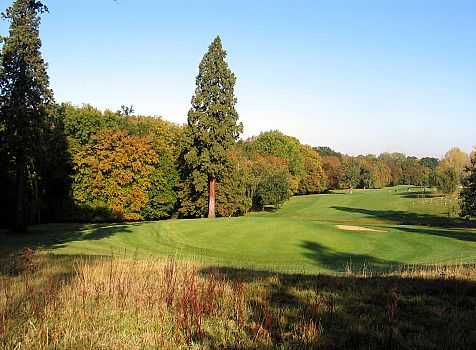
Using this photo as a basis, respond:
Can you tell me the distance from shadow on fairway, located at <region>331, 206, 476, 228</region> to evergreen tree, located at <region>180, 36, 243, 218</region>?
2879cm

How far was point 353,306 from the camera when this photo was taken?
6.60m

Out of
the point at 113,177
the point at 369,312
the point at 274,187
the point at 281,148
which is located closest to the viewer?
the point at 369,312

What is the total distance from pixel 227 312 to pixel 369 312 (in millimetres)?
2114

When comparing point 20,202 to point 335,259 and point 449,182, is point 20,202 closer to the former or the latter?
point 335,259

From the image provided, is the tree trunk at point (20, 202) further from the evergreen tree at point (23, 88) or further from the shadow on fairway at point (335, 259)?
the shadow on fairway at point (335, 259)

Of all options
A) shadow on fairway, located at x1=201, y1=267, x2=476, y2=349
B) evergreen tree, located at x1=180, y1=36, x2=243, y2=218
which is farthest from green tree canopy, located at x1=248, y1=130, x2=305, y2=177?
shadow on fairway, located at x1=201, y1=267, x2=476, y2=349

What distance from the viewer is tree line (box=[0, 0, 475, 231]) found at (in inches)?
1265

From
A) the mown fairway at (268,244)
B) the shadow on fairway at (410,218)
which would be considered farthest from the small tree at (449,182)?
the mown fairway at (268,244)

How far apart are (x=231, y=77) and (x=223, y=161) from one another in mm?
8987

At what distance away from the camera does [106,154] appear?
48.4 metres

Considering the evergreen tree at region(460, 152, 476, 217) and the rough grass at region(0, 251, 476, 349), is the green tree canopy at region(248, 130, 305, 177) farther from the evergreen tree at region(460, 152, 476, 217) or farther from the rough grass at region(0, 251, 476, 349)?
the rough grass at region(0, 251, 476, 349)

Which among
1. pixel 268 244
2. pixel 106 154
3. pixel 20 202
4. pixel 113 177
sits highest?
pixel 106 154

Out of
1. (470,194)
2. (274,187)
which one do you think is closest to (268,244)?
(470,194)

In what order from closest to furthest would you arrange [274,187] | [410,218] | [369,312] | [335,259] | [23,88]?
1. [369,312]
2. [335,259]
3. [23,88]
4. [410,218]
5. [274,187]
